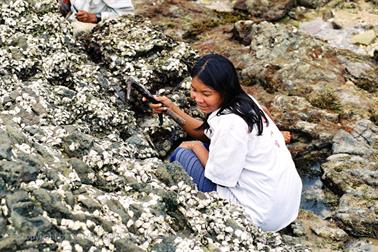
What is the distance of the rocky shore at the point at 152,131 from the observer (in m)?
4.79

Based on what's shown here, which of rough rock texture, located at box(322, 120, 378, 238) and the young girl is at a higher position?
the young girl

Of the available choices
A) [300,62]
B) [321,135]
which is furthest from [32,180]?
[300,62]

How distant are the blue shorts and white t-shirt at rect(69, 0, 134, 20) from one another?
346cm

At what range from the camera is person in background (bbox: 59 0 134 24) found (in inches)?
373

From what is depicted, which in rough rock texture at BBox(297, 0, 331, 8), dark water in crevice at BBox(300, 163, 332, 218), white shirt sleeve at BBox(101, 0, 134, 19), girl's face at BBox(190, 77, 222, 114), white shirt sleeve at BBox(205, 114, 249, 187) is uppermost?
girl's face at BBox(190, 77, 222, 114)

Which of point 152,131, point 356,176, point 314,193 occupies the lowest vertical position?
point 314,193

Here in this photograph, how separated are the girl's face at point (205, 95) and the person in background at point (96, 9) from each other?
11.7ft

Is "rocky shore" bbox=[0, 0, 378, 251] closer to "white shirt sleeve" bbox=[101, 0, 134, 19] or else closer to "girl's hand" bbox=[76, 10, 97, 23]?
"girl's hand" bbox=[76, 10, 97, 23]

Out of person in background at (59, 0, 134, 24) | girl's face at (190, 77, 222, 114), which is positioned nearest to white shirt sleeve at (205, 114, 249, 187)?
girl's face at (190, 77, 222, 114)

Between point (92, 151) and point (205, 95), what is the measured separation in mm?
1300

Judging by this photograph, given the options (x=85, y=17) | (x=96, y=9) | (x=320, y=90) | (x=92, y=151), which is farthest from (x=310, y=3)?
(x=92, y=151)

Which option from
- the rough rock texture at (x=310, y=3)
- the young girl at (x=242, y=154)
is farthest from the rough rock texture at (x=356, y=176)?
the rough rock texture at (x=310, y=3)

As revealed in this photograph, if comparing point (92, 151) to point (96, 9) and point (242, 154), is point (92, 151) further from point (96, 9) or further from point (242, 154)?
point (96, 9)

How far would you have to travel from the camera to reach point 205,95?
6.24 meters
